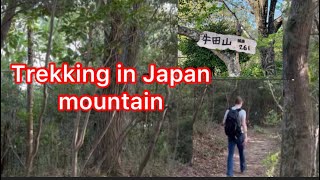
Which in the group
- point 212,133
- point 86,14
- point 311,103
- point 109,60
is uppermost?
point 86,14

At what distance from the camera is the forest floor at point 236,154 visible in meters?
5.28

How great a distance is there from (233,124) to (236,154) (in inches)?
14.0

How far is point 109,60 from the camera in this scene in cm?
518

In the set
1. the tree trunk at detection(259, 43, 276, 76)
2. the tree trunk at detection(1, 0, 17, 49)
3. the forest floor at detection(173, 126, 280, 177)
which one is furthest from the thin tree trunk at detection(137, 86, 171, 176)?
the tree trunk at detection(259, 43, 276, 76)

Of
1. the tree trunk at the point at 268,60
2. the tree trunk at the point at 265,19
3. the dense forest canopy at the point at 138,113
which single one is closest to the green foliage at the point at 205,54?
the tree trunk at the point at 268,60

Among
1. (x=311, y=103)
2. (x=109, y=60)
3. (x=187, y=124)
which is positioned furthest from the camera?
(x=187, y=124)

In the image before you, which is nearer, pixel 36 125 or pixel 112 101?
pixel 36 125

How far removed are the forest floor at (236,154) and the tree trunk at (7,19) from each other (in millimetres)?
2526

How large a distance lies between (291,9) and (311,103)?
101 cm

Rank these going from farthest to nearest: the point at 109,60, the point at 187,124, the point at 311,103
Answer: the point at 187,124, the point at 109,60, the point at 311,103

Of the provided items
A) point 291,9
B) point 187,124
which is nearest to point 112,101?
point 187,124

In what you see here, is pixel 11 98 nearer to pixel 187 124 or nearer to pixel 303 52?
pixel 187 124

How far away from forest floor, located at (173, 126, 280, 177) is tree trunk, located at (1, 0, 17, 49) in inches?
99.5

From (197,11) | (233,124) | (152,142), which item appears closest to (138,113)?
(152,142)
